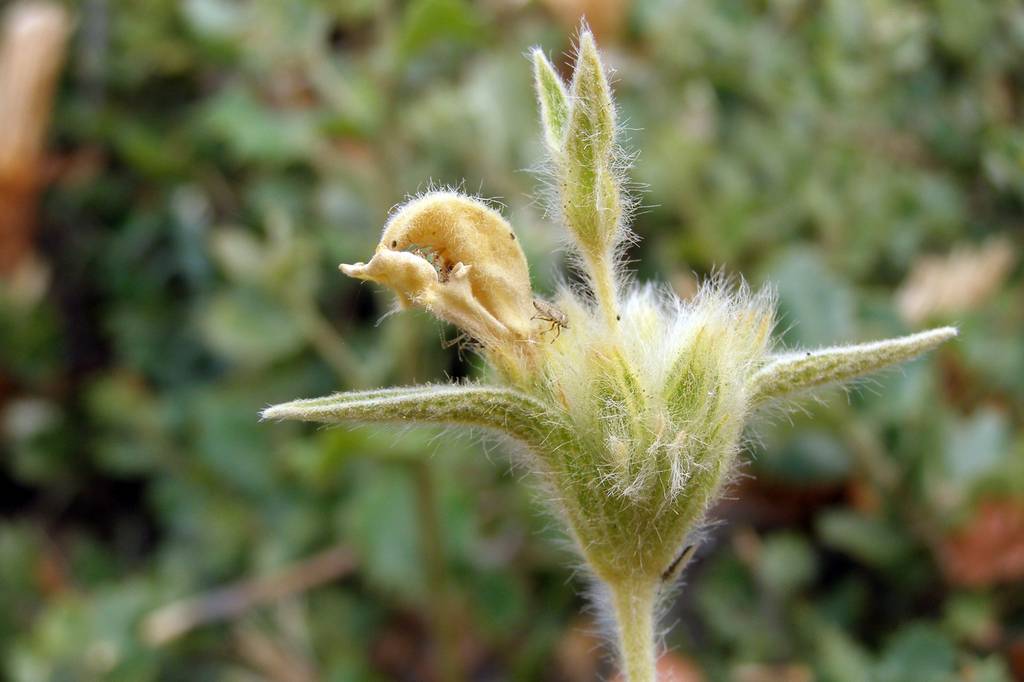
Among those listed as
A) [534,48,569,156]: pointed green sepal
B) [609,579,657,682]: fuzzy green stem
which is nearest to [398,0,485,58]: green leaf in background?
[534,48,569,156]: pointed green sepal

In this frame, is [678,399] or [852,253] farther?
[852,253]

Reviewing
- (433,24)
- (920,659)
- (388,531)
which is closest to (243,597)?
(388,531)

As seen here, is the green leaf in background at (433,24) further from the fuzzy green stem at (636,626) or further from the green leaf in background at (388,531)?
the fuzzy green stem at (636,626)

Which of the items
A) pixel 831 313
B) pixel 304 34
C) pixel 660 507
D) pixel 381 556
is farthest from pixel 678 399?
pixel 304 34

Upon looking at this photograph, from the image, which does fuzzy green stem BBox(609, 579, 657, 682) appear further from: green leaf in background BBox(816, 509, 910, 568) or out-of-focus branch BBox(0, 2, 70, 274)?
out-of-focus branch BBox(0, 2, 70, 274)

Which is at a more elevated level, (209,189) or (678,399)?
(209,189)

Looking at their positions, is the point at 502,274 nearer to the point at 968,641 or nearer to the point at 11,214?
the point at 968,641

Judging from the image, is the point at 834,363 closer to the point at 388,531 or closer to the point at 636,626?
the point at 636,626
